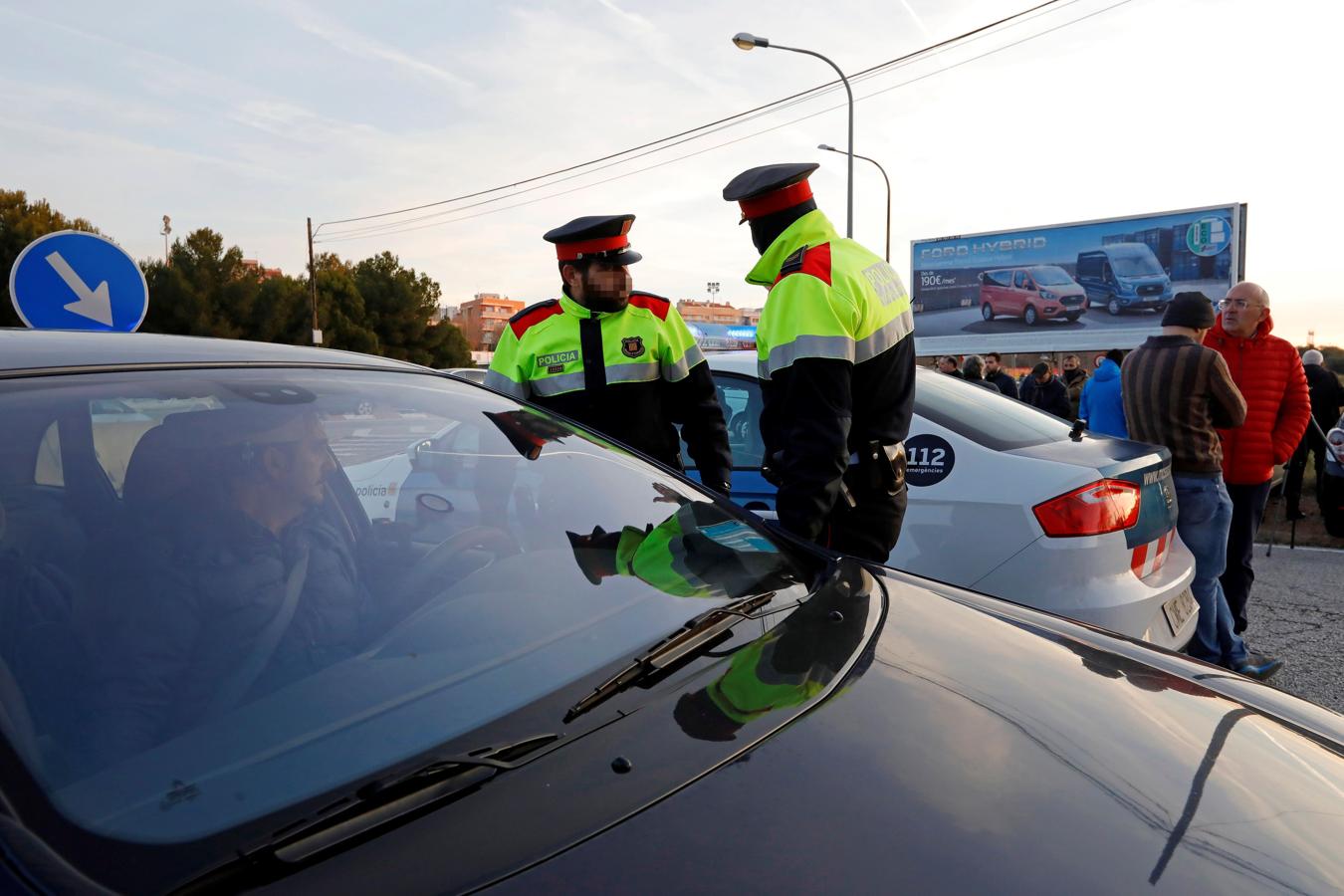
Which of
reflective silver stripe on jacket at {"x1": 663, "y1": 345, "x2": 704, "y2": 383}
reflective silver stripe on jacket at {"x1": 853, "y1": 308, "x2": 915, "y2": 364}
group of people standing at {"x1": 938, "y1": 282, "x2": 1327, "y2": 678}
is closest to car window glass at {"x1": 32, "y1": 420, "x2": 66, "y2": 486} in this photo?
reflective silver stripe on jacket at {"x1": 853, "y1": 308, "x2": 915, "y2": 364}

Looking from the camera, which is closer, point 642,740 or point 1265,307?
point 642,740

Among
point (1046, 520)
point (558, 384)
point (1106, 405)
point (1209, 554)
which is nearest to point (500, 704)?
point (1046, 520)

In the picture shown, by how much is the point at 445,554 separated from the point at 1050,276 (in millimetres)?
30159

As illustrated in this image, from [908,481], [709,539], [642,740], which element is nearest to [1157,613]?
[908,481]

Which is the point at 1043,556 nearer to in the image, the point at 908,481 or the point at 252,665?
the point at 908,481

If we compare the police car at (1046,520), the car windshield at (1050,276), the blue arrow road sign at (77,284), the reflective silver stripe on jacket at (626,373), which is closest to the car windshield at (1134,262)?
the car windshield at (1050,276)

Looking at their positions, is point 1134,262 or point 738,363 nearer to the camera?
point 738,363

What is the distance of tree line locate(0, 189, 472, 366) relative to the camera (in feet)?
121

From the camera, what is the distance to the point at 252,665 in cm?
116

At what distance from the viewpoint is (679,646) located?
1374mm

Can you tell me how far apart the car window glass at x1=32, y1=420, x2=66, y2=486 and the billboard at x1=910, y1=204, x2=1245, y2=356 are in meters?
28.8

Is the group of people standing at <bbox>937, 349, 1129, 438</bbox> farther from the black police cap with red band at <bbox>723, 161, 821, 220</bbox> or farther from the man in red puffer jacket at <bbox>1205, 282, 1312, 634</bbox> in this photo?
the black police cap with red band at <bbox>723, 161, 821, 220</bbox>

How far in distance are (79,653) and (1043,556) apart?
8.85 feet

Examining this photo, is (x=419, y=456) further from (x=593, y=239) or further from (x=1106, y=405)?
(x=1106, y=405)
